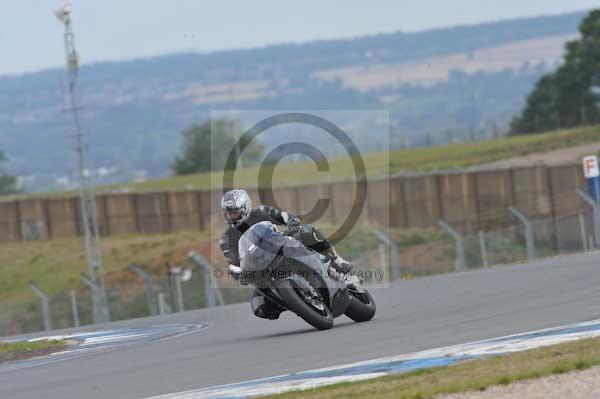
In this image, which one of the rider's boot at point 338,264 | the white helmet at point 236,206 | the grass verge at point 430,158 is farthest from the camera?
the grass verge at point 430,158

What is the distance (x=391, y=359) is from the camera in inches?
436

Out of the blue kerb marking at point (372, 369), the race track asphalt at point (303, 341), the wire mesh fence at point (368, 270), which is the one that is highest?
the blue kerb marking at point (372, 369)

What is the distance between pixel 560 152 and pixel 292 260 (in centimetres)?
4635

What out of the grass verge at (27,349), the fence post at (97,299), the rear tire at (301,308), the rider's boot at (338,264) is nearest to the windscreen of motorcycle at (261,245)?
the rear tire at (301,308)

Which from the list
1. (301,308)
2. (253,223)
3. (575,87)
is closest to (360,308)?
(301,308)

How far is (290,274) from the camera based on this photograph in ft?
45.4

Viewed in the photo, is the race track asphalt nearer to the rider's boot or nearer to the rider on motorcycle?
the rider on motorcycle

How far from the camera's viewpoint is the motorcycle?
1373cm

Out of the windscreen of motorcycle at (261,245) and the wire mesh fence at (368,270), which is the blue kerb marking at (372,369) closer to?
the windscreen of motorcycle at (261,245)

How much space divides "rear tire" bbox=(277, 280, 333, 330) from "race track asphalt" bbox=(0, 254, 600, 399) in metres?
0.14

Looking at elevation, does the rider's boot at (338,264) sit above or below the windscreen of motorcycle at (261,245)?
below

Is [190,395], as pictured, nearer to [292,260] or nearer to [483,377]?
[483,377]

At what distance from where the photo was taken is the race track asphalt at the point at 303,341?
11.5 meters

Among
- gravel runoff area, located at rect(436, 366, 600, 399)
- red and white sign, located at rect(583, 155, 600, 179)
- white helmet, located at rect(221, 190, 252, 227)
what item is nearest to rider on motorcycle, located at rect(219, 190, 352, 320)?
white helmet, located at rect(221, 190, 252, 227)
